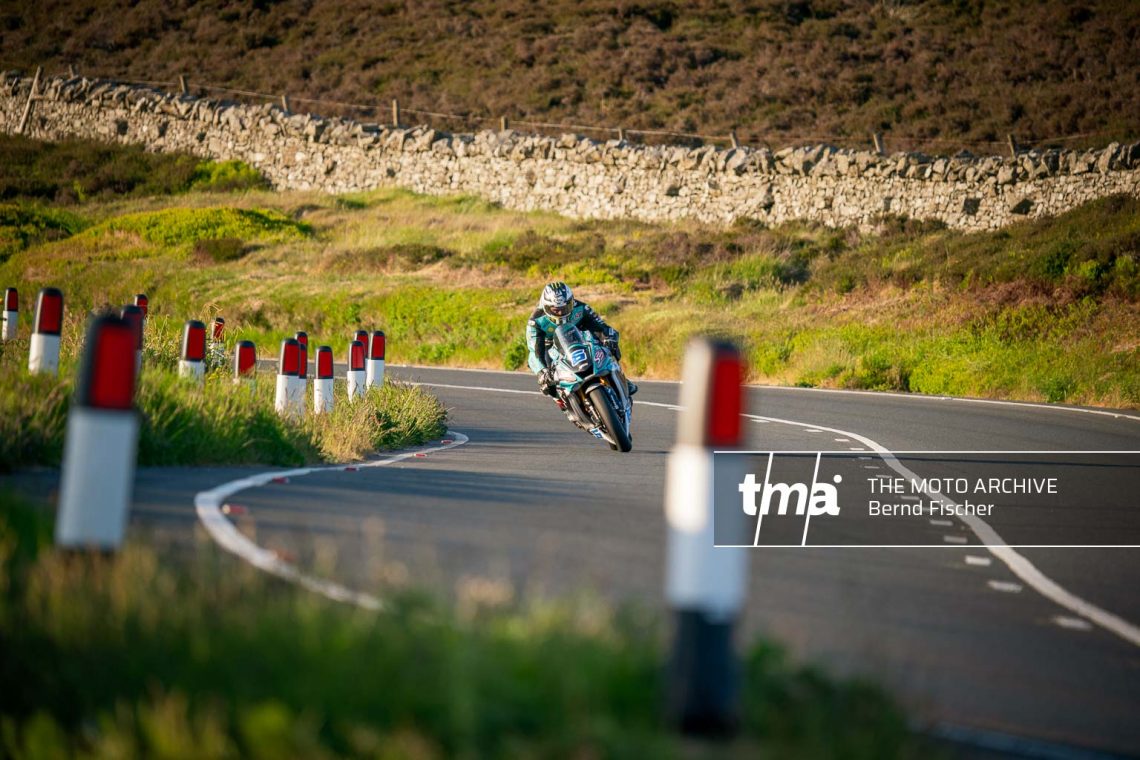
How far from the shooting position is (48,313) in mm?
11430

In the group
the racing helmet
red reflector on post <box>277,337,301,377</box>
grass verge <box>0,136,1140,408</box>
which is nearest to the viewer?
red reflector on post <box>277,337,301,377</box>

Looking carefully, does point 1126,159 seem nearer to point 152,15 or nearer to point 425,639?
point 425,639

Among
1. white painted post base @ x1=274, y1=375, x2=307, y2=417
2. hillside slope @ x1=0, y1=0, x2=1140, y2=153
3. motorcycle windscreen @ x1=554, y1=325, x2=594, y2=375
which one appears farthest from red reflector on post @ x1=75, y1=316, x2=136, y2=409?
hillside slope @ x1=0, y1=0, x2=1140, y2=153

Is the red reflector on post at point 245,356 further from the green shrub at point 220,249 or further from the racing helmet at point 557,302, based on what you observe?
the green shrub at point 220,249

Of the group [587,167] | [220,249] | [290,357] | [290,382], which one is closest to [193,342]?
[290,357]

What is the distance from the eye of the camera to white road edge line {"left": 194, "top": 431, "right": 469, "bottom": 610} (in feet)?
18.1

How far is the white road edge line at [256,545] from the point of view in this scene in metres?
5.51

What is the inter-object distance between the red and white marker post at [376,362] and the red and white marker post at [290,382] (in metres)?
4.22

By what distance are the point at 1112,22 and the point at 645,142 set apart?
2192cm

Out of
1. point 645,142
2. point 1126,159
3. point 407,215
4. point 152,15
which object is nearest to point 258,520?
point 1126,159

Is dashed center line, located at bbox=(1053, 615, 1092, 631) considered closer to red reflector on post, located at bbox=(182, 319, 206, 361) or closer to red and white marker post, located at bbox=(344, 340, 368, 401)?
red reflector on post, located at bbox=(182, 319, 206, 361)

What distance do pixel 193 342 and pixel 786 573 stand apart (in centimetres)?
682

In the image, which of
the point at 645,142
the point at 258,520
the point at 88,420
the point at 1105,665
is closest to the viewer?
the point at 88,420

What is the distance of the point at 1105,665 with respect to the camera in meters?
6.18
